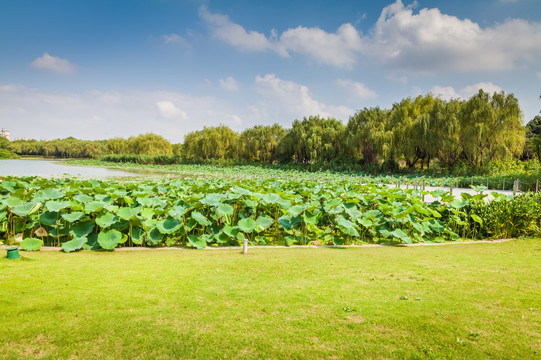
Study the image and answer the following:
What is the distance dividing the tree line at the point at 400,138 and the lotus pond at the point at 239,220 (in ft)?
52.6

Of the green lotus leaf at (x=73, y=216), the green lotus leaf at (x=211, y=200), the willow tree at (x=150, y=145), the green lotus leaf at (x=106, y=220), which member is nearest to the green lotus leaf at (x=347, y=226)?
the green lotus leaf at (x=211, y=200)

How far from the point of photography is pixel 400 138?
27.2 metres

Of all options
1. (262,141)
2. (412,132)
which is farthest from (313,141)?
(262,141)

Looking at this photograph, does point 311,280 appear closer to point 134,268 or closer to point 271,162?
point 134,268

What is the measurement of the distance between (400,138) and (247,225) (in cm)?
2447

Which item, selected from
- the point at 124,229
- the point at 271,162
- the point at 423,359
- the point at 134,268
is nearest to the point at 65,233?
the point at 124,229

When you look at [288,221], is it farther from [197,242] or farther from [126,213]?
[126,213]

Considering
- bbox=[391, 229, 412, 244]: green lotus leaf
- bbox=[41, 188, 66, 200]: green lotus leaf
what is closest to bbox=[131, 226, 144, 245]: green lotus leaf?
bbox=[41, 188, 66, 200]: green lotus leaf

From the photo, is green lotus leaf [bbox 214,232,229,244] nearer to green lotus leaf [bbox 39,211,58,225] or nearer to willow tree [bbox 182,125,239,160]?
green lotus leaf [bbox 39,211,58,225]

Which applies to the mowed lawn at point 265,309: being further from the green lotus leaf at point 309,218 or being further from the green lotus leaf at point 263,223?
the green lotus leaf at point 309,218

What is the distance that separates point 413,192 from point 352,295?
5.77 meters

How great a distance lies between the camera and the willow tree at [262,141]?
43.3m

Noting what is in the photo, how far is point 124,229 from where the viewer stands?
5.62 metres

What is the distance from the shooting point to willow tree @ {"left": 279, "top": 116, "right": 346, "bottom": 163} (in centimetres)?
3428
